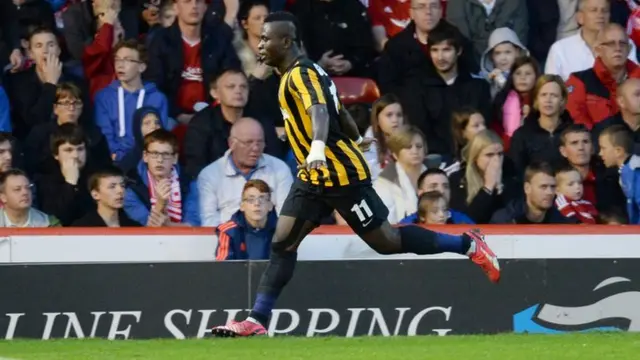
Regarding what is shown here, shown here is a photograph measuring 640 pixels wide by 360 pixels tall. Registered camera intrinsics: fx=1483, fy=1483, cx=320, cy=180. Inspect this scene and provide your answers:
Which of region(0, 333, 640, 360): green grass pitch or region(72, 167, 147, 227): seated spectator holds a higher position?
region(72, 167, 147, 227): seated spectator

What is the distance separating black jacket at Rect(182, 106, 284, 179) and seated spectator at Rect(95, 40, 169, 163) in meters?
0.30

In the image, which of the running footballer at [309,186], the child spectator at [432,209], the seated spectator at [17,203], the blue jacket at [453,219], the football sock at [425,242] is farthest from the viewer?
the blue jacket at [453,219]

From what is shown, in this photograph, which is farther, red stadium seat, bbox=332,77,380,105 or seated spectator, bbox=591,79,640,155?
red stadium seat, bbox=332,77,380,105

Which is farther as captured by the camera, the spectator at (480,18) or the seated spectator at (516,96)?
the spectator at (480,18)

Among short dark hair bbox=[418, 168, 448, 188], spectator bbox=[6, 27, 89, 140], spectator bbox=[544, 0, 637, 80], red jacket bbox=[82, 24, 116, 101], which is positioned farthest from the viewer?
spectator bbox=[544, 0, 637, 80]

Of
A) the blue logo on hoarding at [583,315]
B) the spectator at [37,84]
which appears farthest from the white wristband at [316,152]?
the spectator at [37,84]

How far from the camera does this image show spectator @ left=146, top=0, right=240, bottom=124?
12.0 meters

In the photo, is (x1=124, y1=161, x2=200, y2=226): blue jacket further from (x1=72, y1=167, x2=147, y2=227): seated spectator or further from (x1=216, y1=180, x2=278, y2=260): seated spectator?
(x1=216, y1=180, x2=278, y2=260): seated spectator

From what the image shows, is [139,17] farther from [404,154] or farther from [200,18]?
[404,154]

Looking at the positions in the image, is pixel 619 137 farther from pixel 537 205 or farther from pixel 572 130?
pixel 537 205

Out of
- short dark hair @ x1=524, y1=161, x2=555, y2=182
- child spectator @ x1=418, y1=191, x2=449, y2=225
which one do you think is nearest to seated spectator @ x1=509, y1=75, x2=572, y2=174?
short dark hair @ x1=524, y1=161, x2=555, y2=182

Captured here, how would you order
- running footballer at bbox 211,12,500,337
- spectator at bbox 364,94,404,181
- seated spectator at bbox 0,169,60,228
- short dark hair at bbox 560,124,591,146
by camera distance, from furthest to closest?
short dark hair at bbox 560,124,591,146
spectator at bbox 364,94,404,181
seated spectator at bbox 0,169,60,228
running footballer at bbox 211,12,500,337

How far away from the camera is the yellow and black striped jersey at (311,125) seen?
784cm

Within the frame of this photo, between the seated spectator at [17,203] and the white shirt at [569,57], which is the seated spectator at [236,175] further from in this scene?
the white shirt at [569,57]
